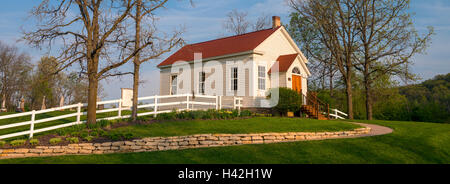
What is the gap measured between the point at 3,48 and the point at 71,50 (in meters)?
35.1

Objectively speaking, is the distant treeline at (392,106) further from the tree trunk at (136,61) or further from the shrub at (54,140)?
the shrub at (54,140)

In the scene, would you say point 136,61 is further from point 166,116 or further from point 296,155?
point 296,155

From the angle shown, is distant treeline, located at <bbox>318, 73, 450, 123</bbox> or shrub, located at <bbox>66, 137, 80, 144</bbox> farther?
distant treeline, located at <bbox>318, 73, 450, 123</bbox>

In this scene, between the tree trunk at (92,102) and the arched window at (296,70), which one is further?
the arched window at (296,70)

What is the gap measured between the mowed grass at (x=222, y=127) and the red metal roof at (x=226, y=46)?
6273mm

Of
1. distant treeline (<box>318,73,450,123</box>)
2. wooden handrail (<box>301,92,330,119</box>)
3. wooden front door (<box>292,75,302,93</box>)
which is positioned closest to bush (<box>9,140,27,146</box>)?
wooden handrail (<box>301,92,330,119</box>)

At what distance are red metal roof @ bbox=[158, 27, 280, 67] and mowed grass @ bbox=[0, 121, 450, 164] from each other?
995cm

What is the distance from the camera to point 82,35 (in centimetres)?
1318

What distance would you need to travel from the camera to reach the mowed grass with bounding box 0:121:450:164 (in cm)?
845

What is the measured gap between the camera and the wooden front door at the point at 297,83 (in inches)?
802

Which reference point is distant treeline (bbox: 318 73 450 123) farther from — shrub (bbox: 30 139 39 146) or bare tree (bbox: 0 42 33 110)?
bare tree (bbox: 0 42 33 110)

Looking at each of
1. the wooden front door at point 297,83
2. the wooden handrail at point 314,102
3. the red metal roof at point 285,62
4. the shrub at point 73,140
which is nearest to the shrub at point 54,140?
the shrub at point 73,140
